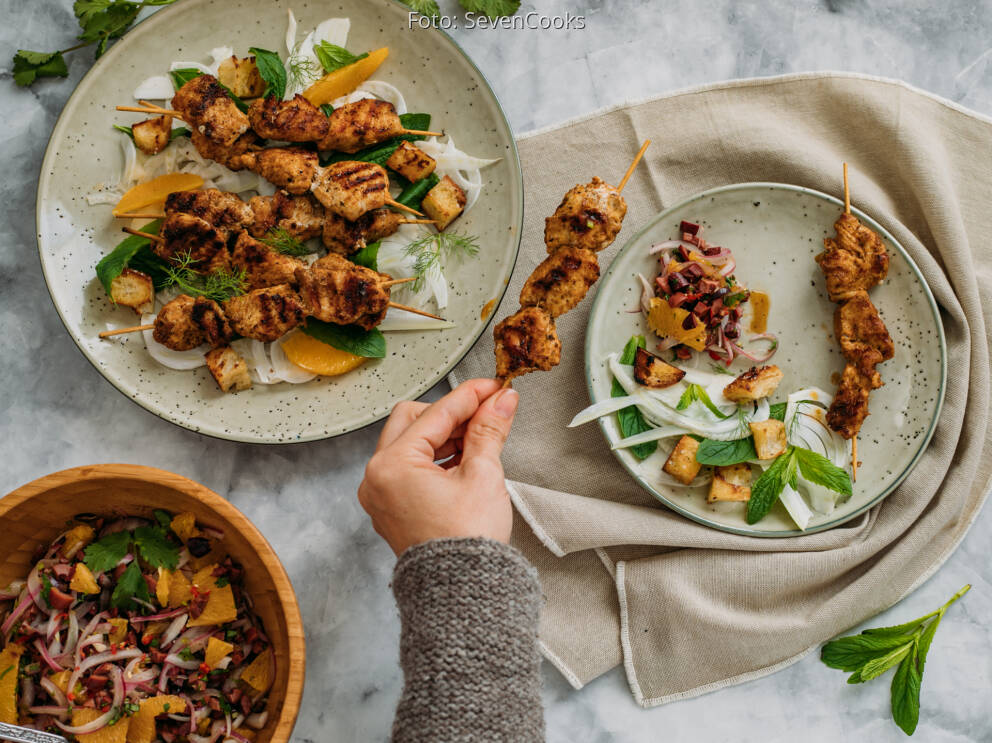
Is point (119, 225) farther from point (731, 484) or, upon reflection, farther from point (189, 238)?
point (731, 484)

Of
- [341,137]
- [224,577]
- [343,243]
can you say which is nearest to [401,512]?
[224,577]

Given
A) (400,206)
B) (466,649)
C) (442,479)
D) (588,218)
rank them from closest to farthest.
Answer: (466,649), (442,479), (588,218), (400,206)

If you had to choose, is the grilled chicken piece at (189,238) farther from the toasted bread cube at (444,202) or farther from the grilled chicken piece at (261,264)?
the toasted bread cube at (444,202)

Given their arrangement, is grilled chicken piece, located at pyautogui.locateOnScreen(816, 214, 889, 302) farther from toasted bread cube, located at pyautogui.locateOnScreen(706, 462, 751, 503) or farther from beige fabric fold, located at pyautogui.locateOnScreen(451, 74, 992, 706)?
toasted bread cube, located at pyautogui.locateOnScreen(706, 462, 751, 503)

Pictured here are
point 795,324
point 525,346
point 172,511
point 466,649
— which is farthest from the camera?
point 795,324

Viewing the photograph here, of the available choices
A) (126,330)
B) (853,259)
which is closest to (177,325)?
(126,330)

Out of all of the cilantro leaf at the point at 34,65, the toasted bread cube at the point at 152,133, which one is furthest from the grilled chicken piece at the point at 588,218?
the cilantro leaf at the point at 34,65
